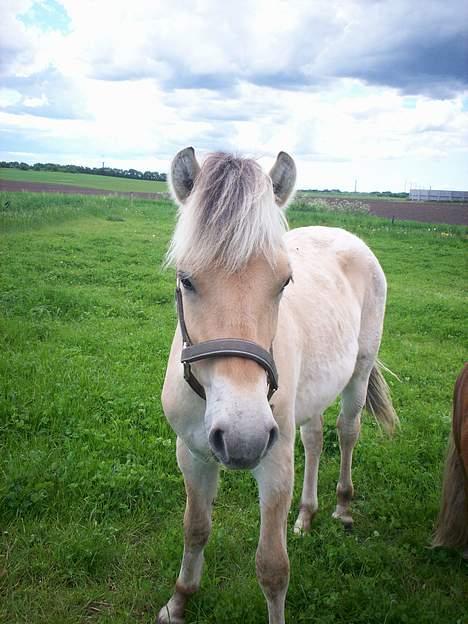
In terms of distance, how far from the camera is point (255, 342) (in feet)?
5.78

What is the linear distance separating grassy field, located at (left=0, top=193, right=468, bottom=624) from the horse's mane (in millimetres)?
2109

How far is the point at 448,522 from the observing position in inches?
129

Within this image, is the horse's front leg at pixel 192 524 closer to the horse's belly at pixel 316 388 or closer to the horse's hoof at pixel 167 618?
the horse's hoof at pixel 167 618

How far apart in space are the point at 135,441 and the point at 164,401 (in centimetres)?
189

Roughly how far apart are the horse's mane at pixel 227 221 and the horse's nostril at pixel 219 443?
0.62 metres

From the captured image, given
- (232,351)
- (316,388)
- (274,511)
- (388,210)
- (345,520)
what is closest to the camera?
(232,351)

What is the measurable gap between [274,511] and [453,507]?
5.37ft

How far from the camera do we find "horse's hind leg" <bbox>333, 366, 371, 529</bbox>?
375cm

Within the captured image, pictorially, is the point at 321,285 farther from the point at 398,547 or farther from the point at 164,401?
the point at 398,547

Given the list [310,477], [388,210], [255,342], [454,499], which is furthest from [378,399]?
[388,210]

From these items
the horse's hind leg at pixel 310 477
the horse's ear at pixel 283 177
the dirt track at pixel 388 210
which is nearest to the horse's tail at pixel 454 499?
the horse's hind leg at pixel 310 477

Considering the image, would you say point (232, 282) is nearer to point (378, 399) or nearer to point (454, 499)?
point (454, 499)

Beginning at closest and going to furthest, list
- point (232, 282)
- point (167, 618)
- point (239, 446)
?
point (239, 446), point (232, 282), point (167, 618)

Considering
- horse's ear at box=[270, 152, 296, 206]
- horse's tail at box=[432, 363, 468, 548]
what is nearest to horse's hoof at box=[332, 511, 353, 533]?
horse's tail at box=[432, 363, 468, 548]
